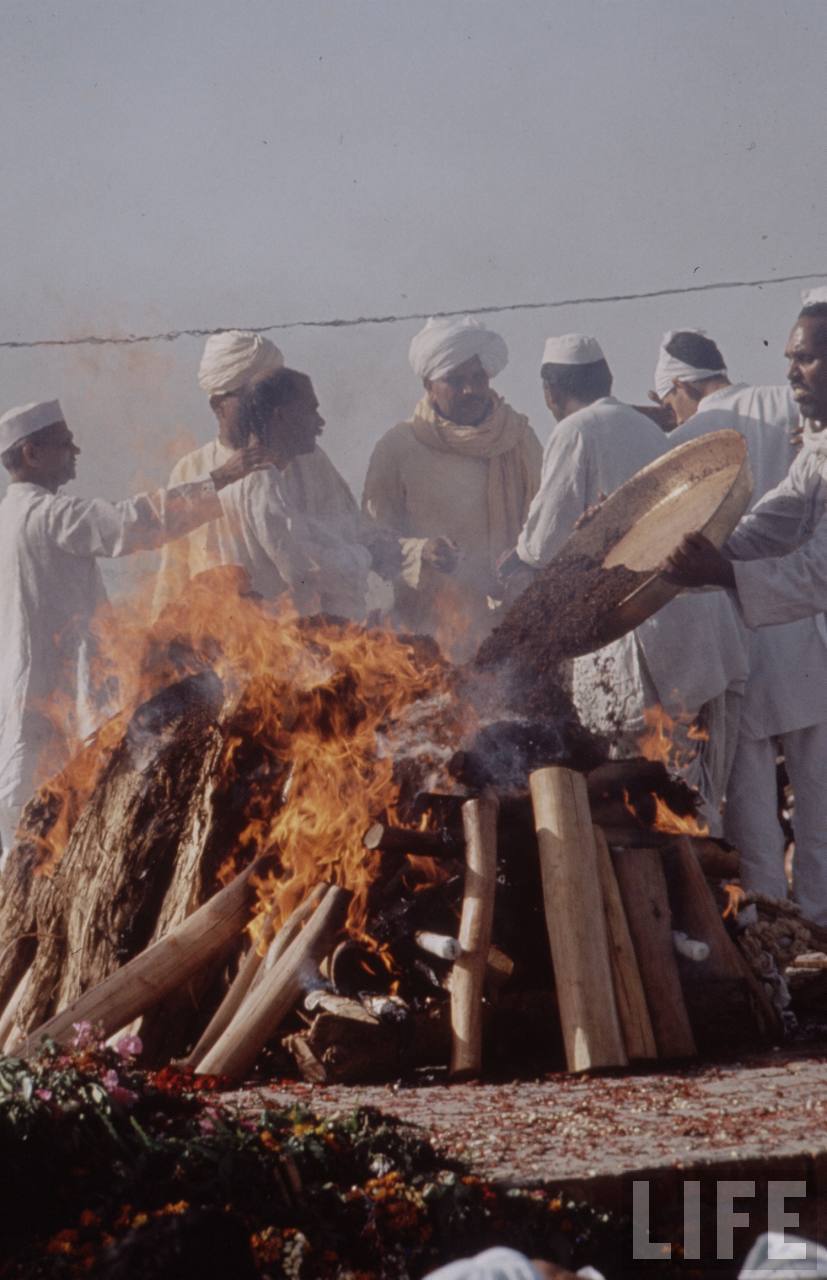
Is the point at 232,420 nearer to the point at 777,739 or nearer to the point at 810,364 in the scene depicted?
the point at 810,364

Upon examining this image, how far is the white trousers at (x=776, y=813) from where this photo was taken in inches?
334

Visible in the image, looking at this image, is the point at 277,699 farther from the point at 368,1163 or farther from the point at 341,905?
the point at 368,1163

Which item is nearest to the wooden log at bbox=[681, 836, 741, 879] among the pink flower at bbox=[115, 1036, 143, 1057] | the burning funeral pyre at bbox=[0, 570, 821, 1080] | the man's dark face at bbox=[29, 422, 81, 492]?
the burning funeral pyre at bbox=[0, 570, 821, 1080]

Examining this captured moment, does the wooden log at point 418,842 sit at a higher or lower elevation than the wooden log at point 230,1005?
higher

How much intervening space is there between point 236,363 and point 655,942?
4.87m

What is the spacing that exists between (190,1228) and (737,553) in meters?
5.75

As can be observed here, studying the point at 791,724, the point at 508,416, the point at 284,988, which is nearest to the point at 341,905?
the point at 284,988

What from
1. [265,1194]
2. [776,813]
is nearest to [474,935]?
[265,1194]

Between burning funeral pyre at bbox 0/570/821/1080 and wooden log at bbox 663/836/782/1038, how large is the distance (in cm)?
1

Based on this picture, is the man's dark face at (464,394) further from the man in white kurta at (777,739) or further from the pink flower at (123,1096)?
the pink flower at (123,1096)

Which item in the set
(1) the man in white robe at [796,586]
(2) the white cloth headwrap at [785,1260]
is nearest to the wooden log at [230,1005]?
(1) the man in white robe at [796,586]

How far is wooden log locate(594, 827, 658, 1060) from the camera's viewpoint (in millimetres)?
5488

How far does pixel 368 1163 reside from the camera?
3844 mm

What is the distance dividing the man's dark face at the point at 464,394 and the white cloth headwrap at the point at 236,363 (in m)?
1.21
